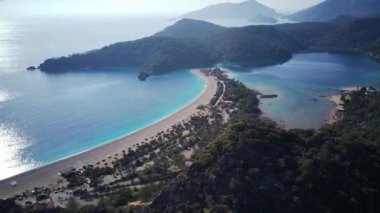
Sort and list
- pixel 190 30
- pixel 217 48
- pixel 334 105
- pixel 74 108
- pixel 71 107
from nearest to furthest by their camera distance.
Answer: pixel 334 105, pixel 74 108, pixel 71 107, pixel 217 48, pixel 190 30

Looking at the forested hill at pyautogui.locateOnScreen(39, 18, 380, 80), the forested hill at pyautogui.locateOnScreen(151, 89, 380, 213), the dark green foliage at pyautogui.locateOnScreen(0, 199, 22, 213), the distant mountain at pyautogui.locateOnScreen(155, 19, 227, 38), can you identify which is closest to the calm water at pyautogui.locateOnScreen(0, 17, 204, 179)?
the forested hill at pyautogui.locateOnScreen(39, 18, 380, 80)

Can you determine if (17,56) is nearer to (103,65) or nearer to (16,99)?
(103,65)

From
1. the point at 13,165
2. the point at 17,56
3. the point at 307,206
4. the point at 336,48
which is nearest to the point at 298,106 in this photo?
the point at 307,206

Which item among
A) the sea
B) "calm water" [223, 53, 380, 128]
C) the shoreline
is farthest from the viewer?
"calm water" [223, 53, 380, 128]

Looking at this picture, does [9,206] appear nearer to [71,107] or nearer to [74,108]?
[74,108]

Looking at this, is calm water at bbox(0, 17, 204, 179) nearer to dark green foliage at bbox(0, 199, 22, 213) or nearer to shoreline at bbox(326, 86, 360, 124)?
dark green foliage at bbox(0, 199, 22, 213)

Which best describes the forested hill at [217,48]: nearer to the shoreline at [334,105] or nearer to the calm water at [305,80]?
the calm water at [305,80]

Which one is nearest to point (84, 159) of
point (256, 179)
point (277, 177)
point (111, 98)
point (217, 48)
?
point (256, 179)
